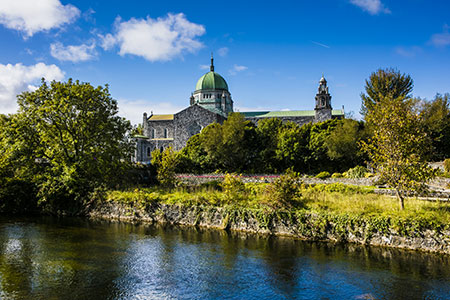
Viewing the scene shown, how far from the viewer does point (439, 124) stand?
39.4m

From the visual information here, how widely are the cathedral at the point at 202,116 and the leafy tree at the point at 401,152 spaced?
140 feet

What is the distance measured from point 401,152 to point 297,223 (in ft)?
22.8

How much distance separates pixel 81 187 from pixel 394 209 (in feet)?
72.9

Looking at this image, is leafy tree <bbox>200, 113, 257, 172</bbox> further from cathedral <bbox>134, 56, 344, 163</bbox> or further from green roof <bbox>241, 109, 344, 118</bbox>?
green roof <bbox>241, 109, 344, 118</bbox>

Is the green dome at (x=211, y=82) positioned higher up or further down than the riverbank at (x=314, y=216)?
higher up

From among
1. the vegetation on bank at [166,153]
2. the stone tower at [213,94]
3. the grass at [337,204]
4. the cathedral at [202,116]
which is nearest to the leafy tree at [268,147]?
the vegetation on bank at [166,153]

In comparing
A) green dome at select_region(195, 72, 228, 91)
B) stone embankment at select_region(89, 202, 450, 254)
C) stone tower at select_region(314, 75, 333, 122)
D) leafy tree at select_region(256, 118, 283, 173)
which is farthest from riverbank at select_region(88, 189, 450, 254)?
green dome at select_region(195, 72, 228, 91)

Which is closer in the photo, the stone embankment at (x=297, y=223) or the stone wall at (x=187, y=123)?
the stone embankment at (x=297, y=223)

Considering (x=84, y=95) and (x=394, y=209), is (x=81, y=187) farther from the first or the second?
(x=394, y=209)

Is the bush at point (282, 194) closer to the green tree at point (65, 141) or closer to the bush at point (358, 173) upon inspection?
the green tree at point (65, 141)

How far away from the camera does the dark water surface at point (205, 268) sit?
10750 millimetres

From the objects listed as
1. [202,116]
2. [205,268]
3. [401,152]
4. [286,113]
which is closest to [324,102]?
[286,113]

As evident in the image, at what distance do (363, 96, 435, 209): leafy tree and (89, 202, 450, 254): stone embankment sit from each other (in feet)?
7.56

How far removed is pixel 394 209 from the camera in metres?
17.2
